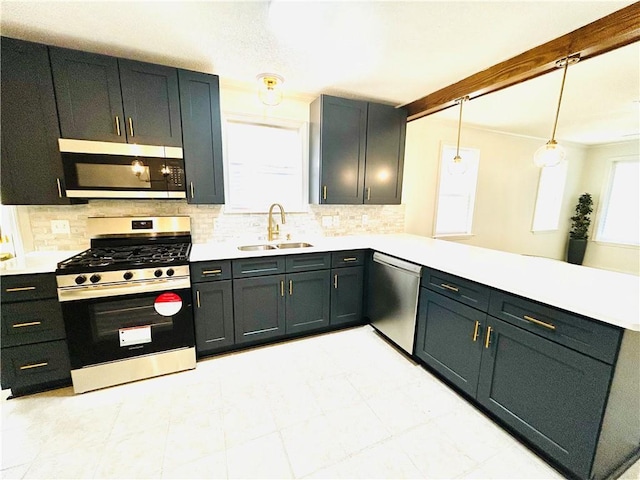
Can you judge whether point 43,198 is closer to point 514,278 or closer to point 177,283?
point 177,283

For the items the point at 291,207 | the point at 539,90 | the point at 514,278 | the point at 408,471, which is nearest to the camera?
the point at 408,471

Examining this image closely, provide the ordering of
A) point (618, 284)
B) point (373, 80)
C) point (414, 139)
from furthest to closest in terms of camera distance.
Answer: point (414, 139) → point (373, 80) → point (618, 284)

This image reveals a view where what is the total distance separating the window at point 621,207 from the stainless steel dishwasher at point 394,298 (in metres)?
5.62

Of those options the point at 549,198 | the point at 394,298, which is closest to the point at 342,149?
the point at 394,298

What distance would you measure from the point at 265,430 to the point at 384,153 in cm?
277

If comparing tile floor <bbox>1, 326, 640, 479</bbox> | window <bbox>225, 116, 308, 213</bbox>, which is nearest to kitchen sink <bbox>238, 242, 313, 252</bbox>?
window <bbox>225, 116, 308, 213</bbox>

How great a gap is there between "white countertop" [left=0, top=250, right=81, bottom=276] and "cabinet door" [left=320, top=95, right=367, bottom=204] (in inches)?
87.2

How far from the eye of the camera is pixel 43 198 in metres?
1.88

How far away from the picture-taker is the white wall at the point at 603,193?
470 cm

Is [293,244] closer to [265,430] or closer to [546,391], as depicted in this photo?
[265,430]

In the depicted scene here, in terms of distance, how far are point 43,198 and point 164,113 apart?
1.07 m

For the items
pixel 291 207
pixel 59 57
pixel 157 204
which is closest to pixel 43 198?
pixel 157 204

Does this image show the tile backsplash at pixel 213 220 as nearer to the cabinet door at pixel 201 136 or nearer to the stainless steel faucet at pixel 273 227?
the stainless steel faucet at pixel 273 227

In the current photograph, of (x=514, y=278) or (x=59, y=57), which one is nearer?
(x=514, y=278)
